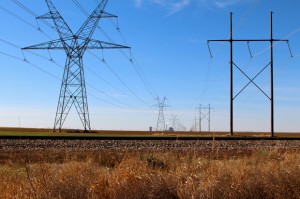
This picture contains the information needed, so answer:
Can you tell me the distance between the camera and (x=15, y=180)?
948 centimetres

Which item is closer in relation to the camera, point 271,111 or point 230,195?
point 230,195

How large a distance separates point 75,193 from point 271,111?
148 ft

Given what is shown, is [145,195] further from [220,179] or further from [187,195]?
[220,179]

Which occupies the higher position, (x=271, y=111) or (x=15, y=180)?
(x=271, y=111)

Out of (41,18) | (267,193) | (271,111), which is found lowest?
(267,193)

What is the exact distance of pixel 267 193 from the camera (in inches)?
375

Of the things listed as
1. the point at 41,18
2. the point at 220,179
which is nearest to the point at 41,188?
the point at 220,179

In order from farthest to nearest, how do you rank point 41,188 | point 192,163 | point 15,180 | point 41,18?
1. point 41,18
2. point 192,163
3. point 15,180
4. point 41,188

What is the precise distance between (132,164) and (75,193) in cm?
169

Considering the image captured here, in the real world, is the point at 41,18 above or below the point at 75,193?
above

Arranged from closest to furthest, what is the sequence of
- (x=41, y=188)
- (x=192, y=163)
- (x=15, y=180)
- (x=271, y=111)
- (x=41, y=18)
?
1. (x=41, y=188)
2. (x=15, y=180)
3. (x=192, y=163)
4. (x=41, y=18)
5. (x=271, y=111)

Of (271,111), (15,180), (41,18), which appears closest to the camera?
(15,180)

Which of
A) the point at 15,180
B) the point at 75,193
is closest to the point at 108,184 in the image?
the point at 75,193

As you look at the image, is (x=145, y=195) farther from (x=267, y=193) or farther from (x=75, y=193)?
(x=267, y=193)
